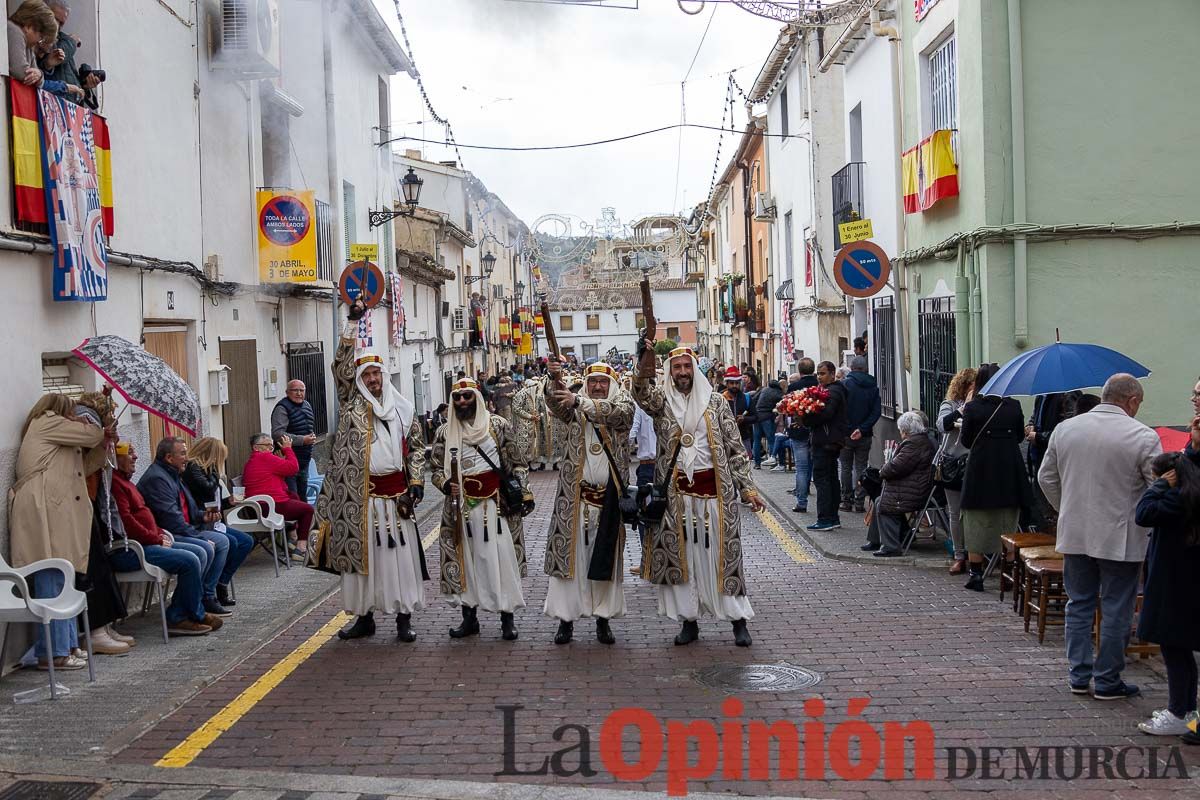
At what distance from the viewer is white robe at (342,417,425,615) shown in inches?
346

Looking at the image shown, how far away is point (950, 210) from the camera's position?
13938mm

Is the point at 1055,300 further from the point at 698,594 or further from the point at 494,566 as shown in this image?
the point at 494,566

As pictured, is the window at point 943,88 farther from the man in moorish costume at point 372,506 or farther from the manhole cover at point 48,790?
the manhole cover at point 48,790

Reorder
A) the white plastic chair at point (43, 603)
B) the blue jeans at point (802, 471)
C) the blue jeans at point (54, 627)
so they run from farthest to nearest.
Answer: the blue jeans at point (802, 471) → the blue jeans at point (54, 627) → the white plastic chair at point (43, 603)

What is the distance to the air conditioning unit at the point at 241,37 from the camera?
14.2 meters

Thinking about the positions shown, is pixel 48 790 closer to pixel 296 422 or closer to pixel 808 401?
pixel 296 422

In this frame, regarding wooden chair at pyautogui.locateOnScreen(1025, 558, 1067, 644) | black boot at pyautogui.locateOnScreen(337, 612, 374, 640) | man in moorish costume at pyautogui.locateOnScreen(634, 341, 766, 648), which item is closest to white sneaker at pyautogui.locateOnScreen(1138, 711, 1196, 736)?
wooden chair at pyautogui.locateOnScreen(1025, 558, 1067, 644)

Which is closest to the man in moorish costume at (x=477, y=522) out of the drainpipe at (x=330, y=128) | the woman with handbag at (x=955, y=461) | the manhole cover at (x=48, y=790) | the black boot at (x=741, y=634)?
the black boot at (x=741, y=634)

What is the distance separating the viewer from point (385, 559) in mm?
8789

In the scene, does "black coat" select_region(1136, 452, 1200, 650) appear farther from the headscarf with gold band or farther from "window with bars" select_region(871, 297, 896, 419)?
"window with bars" select_region(871, 297, 896, 419)

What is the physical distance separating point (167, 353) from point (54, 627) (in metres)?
5.08

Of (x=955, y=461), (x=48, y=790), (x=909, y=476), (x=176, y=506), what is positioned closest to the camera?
(x=48, y=790)

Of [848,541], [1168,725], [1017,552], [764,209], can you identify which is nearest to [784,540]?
[848,541]

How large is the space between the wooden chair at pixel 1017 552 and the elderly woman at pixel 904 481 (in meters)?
2.05
